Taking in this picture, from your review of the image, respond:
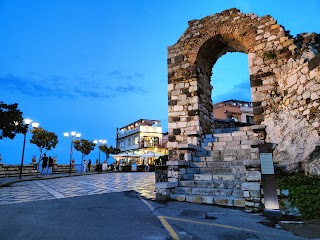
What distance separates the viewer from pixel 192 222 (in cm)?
374

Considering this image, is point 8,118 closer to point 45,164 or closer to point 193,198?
point 45,164

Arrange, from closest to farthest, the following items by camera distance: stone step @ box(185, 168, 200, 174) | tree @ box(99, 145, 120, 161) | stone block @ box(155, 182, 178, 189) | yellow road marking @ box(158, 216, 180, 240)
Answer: yellow road marking @ box(158, 216, 180, 240) → stone block @ box(155, 182, 178, 189) → stone step @ box(185, 168, 200, 174) → tree @ box(99, 145, 120, 161)

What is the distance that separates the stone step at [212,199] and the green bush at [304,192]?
1044 mm

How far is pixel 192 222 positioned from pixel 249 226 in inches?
36.8

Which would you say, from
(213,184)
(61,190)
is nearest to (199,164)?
(213,184)

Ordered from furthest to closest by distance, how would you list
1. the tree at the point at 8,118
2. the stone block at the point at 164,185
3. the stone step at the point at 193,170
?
the tree at the point at 8,118
the stone step at the point at 193,170
the stone block at the point at 164,185

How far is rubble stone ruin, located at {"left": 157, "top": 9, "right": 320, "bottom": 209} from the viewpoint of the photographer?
5656mm

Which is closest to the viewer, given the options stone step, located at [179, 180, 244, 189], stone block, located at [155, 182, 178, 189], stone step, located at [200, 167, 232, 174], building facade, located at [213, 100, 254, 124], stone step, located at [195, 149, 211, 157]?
stone step, located at [179, 180, 244, 189]

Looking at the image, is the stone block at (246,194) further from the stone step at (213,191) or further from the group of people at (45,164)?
the group of people at (45,164)

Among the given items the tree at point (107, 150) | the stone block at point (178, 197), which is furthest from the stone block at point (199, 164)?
the tree at point (107, 150)

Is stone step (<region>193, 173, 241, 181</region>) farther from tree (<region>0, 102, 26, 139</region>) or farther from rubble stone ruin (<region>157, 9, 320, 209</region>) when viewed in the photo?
tree (<region>0, 102, 26, 139</region>)

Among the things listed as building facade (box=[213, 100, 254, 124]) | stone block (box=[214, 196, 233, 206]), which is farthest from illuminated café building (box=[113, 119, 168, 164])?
stone block (box=[214, 196, 233, 206])

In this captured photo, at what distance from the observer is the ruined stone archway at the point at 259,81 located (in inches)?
236

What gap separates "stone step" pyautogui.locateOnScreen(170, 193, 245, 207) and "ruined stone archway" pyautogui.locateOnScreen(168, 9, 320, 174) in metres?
1.64
